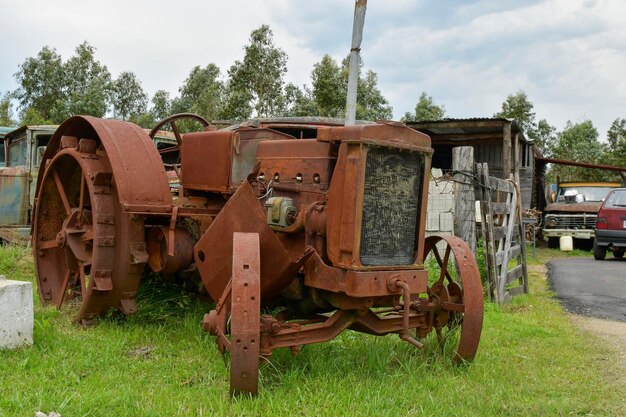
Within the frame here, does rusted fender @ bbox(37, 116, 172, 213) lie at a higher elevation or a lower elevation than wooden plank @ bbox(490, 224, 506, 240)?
higher

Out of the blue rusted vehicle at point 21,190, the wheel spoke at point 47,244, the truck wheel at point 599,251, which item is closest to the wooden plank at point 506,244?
the wheel spoke at point 47,244

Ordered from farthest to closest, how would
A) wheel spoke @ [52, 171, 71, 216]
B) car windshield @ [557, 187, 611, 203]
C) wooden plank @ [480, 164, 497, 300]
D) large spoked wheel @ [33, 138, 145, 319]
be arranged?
car windshield @ [557, 187, 611, 203] < wooden plank @ [480, 164, 497, 300] < wheel spoke @ [52, 171, 71, 216] < large spoked wheel @ [33, 138, 145, 319]

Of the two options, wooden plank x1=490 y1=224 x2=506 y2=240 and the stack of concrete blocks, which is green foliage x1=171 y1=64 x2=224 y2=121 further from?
wooden plank x1=490 y1=224 x2=506 y2=240

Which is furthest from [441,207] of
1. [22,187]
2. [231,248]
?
[22,187]

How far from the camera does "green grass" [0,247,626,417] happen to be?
10.7 feet

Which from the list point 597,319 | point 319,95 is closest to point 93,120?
point 597,319

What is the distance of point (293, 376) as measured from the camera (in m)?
3.71

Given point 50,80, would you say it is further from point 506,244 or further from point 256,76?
point 506,244

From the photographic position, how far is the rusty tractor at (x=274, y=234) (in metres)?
3.68

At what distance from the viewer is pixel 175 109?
34.0 metres

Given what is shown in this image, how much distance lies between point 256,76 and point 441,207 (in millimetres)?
16450

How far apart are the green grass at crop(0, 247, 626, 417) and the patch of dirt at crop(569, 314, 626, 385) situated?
0.29ft

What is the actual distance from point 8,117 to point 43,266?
28.5 meters

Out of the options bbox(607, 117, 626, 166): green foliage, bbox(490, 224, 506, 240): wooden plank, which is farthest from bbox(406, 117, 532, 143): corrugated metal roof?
bbox(607, 117, 626, 166): green foliage
